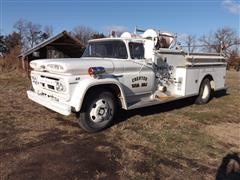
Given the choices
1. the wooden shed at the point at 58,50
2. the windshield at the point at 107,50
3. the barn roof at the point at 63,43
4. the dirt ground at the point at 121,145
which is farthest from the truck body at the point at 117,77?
the wooden shed at the point at 58,50

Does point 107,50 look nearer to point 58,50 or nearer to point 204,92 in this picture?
point 204,92

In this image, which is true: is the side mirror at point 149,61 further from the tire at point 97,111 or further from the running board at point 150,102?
the tire at point 97,111

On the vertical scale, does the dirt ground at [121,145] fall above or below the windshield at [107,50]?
below

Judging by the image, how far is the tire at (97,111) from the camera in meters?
5.43

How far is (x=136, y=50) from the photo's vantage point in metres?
6.70

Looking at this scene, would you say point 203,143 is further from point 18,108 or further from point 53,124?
point 18,108

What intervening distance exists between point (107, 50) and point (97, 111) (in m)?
1.86

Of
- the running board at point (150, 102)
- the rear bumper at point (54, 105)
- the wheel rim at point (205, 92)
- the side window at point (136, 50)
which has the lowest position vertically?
the wheel rim at point (205, 92)

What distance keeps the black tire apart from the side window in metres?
2.99

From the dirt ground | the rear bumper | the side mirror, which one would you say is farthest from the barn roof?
the rear bumper

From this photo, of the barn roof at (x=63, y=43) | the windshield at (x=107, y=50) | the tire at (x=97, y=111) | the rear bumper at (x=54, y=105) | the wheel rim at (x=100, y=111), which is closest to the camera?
the rear bumper at (x=54, y=105)

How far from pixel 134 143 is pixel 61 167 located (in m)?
1.59

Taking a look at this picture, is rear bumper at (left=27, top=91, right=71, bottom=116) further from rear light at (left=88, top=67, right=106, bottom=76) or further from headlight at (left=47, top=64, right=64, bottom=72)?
rear light at (left=88, top=67, right=106, bottom=76)

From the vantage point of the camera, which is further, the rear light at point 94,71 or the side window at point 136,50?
the side window at point 136,50
